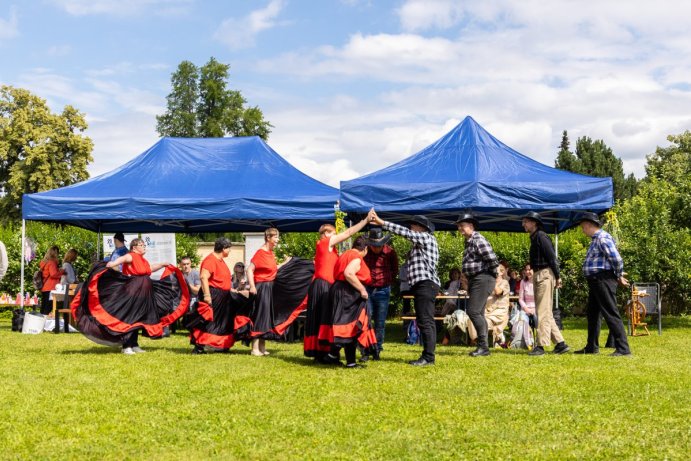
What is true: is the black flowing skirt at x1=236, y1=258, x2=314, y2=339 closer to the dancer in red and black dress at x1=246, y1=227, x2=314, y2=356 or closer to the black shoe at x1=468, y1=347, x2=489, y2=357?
the dancer in red and black dress at x1=246, y1=227, x2=314, y2=356

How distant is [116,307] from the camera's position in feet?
34.3

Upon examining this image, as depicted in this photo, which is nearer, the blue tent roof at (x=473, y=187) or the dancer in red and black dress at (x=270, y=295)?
the dancer in red and black dress at (x=270, y=295)

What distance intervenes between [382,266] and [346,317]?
209 centimetres

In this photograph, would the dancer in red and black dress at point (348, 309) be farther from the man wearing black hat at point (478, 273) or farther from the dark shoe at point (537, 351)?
the dark shoe at point (537, 351)

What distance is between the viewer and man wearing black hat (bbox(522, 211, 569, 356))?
10164 millimetres

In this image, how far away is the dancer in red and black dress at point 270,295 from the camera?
10180 millimetres

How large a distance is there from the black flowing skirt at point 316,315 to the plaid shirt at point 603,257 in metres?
3.44

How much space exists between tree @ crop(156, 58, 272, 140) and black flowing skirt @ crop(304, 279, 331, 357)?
135ft

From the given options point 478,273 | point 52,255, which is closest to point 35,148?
point 52,255

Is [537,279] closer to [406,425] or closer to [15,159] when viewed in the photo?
[406,425]

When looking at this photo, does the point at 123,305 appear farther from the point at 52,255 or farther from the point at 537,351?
the point at 52,255

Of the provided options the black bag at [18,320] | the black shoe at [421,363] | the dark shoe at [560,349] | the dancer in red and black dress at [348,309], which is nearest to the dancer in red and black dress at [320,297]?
the dancer in red and black dress at [348,309]

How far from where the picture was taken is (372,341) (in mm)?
8906

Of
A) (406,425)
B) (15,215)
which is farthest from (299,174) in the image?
(15,215)
